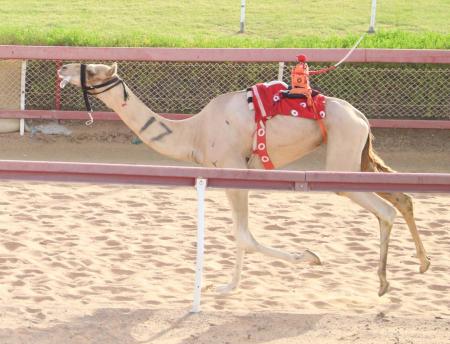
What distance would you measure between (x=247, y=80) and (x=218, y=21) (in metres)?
5.39

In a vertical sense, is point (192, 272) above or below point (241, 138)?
below

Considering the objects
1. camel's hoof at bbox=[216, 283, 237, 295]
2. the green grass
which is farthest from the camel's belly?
the green grass

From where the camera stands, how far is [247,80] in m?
15.9

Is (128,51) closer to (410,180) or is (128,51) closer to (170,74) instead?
(170,74)

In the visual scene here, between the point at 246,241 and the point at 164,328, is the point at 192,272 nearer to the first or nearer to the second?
the point at 246,241

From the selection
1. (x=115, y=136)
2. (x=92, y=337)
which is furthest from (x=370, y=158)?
(x=115, y=136)

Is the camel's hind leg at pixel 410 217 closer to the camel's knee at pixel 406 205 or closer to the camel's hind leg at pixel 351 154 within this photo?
the camel's knee at pixel 406 205

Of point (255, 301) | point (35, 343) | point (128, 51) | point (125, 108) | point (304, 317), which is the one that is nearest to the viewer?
point (35, 343)

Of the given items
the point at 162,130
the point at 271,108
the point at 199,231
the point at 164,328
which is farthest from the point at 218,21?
the point at 164,328

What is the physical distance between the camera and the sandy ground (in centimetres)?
724

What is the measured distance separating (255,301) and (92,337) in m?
1.76

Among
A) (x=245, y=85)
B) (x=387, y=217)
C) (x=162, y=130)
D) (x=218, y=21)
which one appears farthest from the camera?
(x=218, y=21)

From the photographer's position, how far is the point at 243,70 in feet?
51.9

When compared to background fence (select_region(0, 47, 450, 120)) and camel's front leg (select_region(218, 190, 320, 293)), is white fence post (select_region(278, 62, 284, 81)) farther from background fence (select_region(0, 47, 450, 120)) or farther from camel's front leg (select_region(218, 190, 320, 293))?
camel's front leg (select_region(218, 190, 320, 293))
